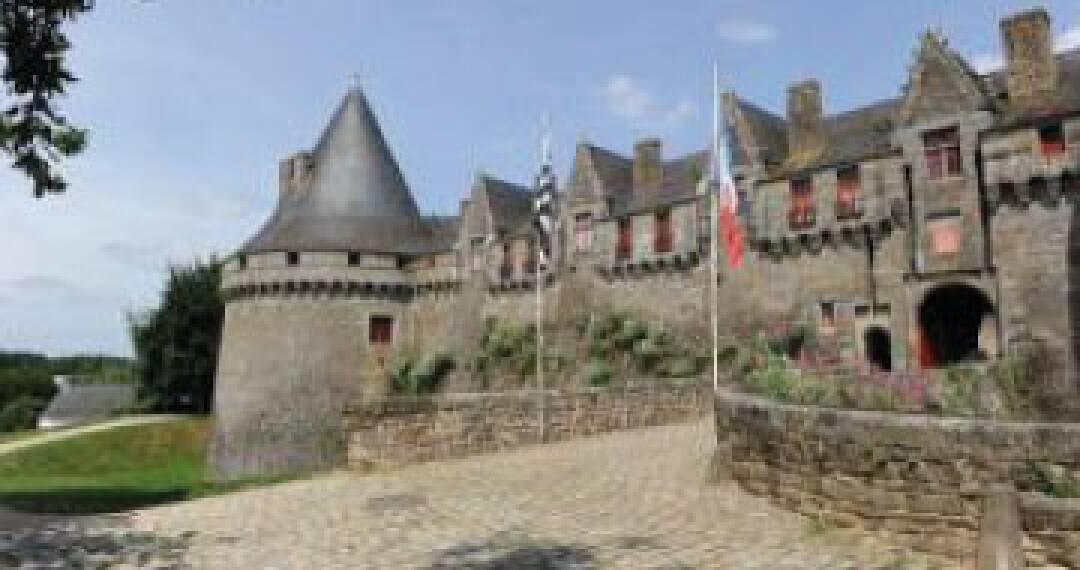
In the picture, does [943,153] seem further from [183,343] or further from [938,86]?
[183,343]

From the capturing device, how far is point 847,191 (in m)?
23.5

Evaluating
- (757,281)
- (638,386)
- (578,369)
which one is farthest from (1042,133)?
(578,369)

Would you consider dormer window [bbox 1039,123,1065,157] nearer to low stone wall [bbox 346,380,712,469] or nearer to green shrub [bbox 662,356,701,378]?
green shrub [bbox 662,356,701,378]

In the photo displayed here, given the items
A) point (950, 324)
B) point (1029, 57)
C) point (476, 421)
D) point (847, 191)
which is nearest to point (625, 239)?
point (847, 191)

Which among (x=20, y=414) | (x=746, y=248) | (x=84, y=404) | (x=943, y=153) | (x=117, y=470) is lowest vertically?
(x=117, y=470)

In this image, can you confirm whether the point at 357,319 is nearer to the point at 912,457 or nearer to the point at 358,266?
the point at 358,266

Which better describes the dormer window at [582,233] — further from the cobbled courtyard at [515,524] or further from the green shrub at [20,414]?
the green shrub at [20,414]

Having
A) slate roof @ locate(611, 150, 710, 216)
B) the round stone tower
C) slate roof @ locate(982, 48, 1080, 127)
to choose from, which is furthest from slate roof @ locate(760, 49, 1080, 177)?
the round stone tower

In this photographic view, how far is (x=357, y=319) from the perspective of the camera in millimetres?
33562

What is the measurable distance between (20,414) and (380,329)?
107 feet

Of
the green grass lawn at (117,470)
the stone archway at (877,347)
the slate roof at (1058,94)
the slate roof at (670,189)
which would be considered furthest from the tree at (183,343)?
the slate roof at (1058,94)

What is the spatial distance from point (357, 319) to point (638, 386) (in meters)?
19.0

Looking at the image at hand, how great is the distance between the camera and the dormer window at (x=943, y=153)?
21453 mm

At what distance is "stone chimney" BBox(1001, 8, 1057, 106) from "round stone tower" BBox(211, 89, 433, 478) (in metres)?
20.9
